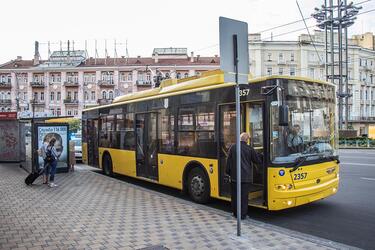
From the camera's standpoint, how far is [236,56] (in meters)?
6.71

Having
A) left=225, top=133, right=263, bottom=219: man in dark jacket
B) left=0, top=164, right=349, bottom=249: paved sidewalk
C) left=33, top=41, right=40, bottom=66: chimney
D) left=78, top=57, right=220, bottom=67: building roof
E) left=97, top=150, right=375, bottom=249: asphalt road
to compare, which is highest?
left=33, top=41, right=40, bottom=66: chimney

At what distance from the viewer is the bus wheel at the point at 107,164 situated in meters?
15.3

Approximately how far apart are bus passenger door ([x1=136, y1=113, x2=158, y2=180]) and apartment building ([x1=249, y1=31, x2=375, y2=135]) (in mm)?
68571

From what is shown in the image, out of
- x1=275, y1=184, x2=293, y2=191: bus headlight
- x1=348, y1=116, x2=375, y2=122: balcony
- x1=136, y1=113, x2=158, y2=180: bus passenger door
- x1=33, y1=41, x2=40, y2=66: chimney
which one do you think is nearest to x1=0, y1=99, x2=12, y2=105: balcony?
x1=33, y1=41, x2=40, y2=66: chimney

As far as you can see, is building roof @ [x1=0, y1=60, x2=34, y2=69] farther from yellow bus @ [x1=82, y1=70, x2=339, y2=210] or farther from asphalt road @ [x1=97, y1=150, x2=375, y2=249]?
asphalt road @ [x1=97, y1=150, x2=375, y2=249]

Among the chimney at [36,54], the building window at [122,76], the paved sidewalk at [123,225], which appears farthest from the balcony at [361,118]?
the paved sidewalk at [123,225]

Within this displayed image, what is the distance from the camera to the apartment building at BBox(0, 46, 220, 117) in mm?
79438

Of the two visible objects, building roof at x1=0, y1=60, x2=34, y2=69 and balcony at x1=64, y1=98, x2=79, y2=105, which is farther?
building roof at x1=0, y1=60, x2=34, y2=69

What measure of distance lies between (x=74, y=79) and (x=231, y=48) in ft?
258

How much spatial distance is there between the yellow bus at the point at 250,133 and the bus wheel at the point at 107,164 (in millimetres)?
2919

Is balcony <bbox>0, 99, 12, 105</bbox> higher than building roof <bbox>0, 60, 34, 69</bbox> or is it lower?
lower

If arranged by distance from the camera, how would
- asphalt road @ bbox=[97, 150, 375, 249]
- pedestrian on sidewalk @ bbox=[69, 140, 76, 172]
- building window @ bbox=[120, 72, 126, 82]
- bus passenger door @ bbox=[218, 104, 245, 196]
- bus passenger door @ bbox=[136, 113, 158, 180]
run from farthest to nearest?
building window @ bbox=[120, 72, 126, 82]
pedestrian on sidewalk @ bbox=[69, 140, 76, 172]
bus passenger door @ bbox=[136, 113, 158, 180]
bus passenger door @ bbox=[218, 104, 245, 196]
asphalt road @ bbox=[97, 150, 375, 249]

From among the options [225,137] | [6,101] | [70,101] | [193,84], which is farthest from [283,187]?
[6,101]

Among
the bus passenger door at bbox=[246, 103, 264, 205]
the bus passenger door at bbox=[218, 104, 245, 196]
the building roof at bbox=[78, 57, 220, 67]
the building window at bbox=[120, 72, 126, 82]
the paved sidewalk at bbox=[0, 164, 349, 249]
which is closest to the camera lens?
the paved sidewalk at bbox=[0, 164, 349, 249]
